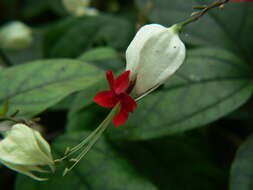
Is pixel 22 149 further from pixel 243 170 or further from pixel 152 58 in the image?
pixel 243 170

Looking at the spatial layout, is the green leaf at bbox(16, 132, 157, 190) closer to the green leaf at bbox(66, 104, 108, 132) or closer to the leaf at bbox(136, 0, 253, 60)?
the green leaf at bbox(66, 104, 108, 132)

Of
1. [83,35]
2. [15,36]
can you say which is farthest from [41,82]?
[15,36]

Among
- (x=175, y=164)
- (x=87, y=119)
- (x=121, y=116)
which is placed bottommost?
(x=175, y=164)

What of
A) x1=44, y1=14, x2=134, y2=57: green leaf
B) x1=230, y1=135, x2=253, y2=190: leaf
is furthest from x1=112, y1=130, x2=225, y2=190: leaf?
x1=44, y1=14, x2=134, y2=57: green leaf

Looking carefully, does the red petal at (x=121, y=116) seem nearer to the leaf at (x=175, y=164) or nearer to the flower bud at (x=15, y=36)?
the leaf at (x=175, y=164)

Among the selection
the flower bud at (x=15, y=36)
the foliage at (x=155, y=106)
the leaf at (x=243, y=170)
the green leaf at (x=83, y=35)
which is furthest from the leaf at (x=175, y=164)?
the flower bud at (x=15, y=36)

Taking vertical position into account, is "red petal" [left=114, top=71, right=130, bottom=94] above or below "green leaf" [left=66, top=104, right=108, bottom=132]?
above
